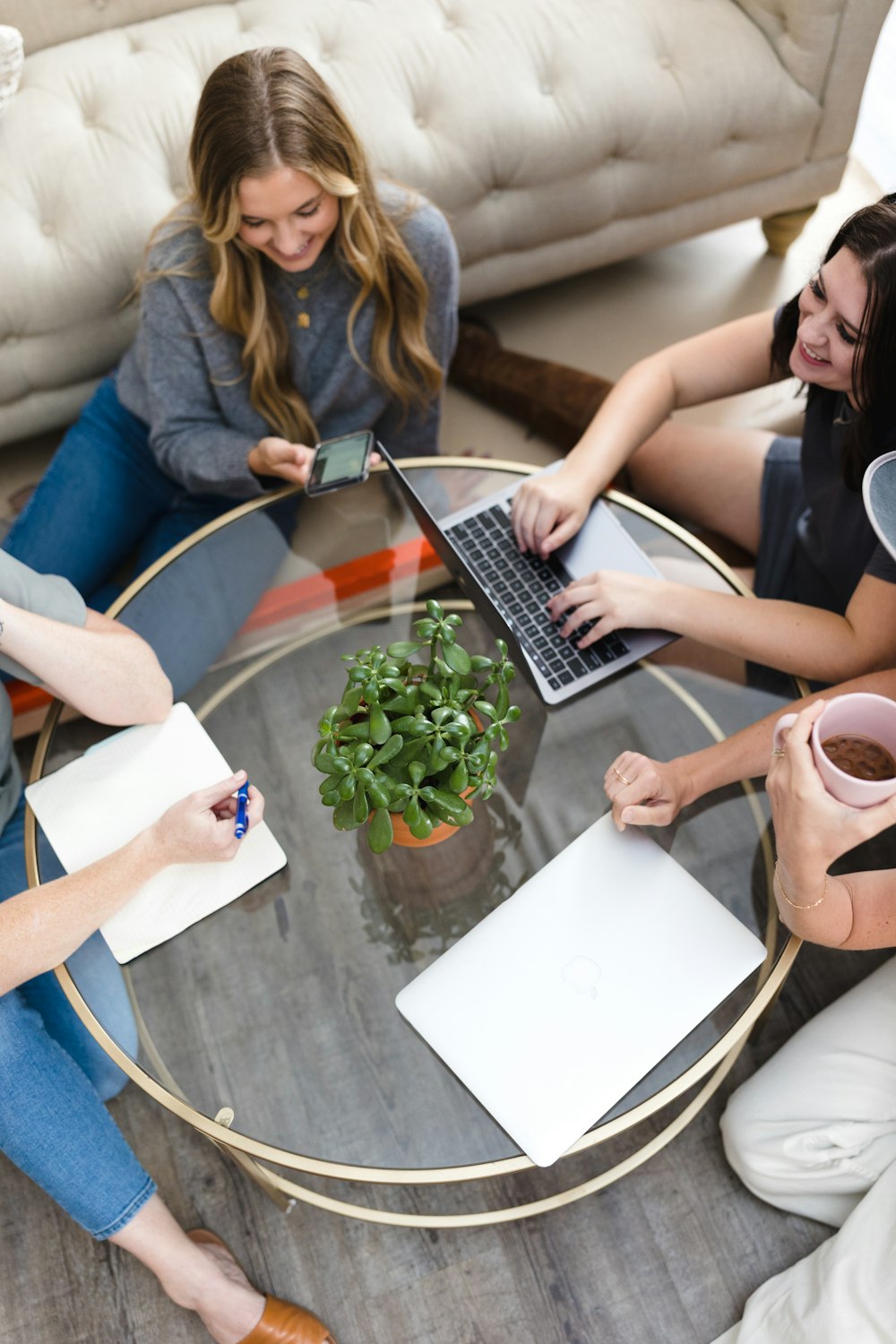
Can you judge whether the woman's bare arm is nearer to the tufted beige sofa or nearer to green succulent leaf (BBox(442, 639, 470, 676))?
green succulent leaf (BBox(442, 639, 470, 676))

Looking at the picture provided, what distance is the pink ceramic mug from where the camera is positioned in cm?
95

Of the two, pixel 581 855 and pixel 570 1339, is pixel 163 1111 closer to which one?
pixel 570 1339

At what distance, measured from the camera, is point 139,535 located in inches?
70.0

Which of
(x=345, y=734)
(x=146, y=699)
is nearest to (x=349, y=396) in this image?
(x=146, y=699)

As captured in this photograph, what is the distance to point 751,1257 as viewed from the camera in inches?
56.1

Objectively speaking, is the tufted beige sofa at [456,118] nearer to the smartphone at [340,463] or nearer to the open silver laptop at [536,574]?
the smartphone at [340,463]

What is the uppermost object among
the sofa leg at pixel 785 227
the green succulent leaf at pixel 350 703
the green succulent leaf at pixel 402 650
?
the green succulent leaf at pixel 402 650

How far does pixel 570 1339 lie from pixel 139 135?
75.8 inches

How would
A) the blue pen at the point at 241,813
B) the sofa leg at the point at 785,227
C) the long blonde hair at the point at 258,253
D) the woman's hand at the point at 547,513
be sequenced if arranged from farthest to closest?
1. the sofa leg at the point at 785,227
2. the woman's hand at the point at 547,513
3. the long blonde hair at the point at 258,253
4. the blue pen at the point at 241,813

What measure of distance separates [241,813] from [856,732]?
67 cm

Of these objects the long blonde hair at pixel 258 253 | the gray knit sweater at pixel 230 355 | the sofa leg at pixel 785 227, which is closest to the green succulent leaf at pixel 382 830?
the gray knit sweater at pixel 230 355

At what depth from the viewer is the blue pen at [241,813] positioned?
3.83 feet

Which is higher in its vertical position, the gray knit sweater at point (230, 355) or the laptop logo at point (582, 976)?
the gray knit sweater at point (230, 355)

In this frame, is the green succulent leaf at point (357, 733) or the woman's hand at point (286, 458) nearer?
the green succulent leaf at point (357, 733)
